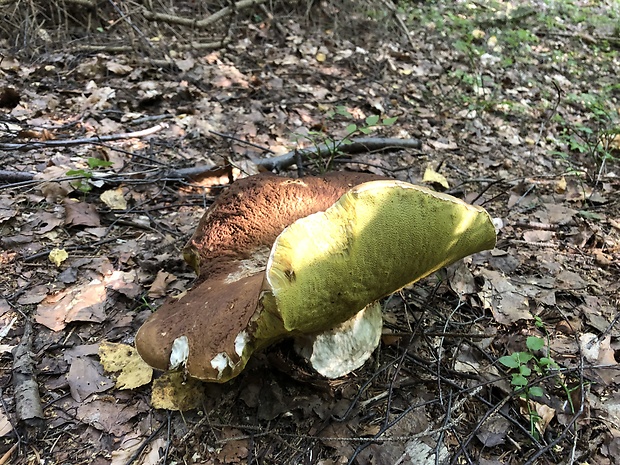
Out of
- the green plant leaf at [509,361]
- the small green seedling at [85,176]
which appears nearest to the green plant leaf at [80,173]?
the small green seedling at [85,176]

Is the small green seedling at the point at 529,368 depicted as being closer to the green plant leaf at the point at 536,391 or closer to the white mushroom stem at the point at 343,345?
the green plant leaf at the point at 536,391

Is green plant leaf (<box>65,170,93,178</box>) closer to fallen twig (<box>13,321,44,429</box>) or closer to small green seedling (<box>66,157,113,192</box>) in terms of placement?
small green seedling (<box>66,157,113,192</box>)

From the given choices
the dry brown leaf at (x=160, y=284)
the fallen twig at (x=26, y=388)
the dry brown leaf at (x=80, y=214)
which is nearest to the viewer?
the fallen twig at (x=26, y=388)

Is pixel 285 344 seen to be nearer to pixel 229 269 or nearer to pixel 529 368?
pixel 229 269

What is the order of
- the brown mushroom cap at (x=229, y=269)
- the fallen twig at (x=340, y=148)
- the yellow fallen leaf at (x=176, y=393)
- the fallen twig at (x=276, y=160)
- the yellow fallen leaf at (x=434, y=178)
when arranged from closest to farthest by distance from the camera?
the brown mushroom cap at (x=229, y=269)
the yellow fallen leaf at (x=176, y=393)
the fallen twig at (x=276, y=160)
the yellow fallen leaf at (x=434, y=178)
the fallen twig at (x=340, y=148)

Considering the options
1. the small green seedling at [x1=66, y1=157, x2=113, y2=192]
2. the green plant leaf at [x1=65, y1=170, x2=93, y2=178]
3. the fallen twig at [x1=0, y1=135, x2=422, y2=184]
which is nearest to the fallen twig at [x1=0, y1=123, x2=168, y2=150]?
the fallen twig at [x1=0, y1=135, x2=422, y2=184]

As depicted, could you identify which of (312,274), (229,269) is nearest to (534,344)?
(312,274)

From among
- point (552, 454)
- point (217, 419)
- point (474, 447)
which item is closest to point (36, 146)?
point (217, 419)
